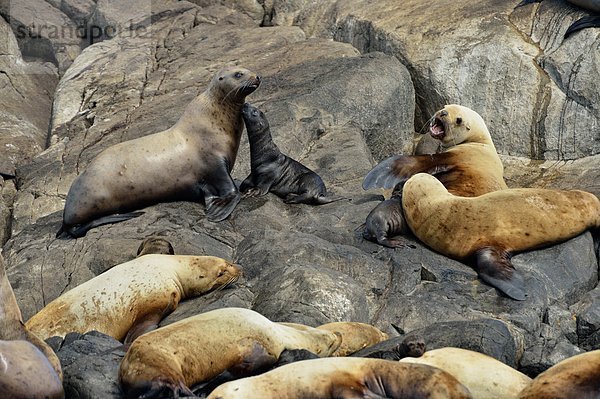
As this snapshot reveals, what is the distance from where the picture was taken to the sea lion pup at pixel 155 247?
29.4ft

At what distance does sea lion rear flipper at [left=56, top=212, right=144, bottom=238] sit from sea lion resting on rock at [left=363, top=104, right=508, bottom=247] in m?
2.23

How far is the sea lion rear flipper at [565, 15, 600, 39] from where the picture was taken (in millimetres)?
13820

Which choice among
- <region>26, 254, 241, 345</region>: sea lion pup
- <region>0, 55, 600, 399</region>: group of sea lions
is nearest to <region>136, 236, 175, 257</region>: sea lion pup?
<region>0, 55, 600, 399</region>: group of sea lions

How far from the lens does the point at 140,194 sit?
35.0 ft

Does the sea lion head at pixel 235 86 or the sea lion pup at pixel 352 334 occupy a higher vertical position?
the sea lion head at pixel 235 86

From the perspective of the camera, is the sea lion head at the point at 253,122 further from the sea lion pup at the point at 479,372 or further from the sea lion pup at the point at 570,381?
the sea lion pup at the point at 570,381

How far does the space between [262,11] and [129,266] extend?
34.5 feet

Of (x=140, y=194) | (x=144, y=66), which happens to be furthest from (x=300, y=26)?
(x=140, y=194)

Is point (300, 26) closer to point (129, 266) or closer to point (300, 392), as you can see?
point (129, 266)

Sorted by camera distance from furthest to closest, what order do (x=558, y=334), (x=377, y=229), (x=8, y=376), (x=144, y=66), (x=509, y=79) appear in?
(x=144, y=66) → (x=509, y=79) → (x=377, y=229) → (x=558, y=334) → (x=8, y=376)

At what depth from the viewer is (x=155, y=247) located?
9.02 meters

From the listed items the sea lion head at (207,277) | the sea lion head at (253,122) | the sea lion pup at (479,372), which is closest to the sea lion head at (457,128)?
the sea lion head at (253,122)

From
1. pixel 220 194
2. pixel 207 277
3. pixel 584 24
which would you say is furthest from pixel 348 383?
pixel 584 24

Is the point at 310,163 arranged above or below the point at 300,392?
below
